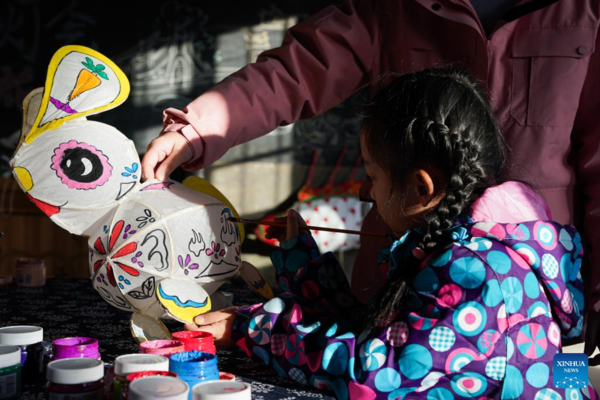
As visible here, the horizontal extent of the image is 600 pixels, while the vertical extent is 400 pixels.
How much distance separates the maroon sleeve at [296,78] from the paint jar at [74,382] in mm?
573

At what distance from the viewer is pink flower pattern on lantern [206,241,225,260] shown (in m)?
1.12

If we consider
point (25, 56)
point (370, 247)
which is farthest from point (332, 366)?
point (25, 56)

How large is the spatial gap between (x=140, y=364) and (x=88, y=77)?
0.60 metres

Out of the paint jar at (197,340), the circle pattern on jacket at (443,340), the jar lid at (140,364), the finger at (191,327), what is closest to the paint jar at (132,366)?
the jar lid at (140,364)

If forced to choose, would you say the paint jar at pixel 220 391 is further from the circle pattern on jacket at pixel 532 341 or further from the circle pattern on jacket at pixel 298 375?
the circle pattern on jacket at pixel 532 341

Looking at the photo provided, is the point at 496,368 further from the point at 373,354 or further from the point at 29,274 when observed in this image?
the point at 29,274

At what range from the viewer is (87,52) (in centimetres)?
112

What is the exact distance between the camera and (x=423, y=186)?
91cm

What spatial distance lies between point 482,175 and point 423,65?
0.43 meters

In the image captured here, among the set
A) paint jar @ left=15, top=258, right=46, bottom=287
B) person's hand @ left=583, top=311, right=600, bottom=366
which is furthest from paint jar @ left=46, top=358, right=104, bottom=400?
paint jar @ left=15, top=258, right=46, bottom=287

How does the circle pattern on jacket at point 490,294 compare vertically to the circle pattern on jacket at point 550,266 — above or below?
below

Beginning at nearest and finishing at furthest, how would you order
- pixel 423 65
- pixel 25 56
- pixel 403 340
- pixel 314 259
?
1. pixel 403 340
2. pixel 314 259
3. pixel 423 65
4. pixel 25 56

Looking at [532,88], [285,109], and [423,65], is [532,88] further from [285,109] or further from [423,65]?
[285,109]

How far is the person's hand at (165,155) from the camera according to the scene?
1133 mm
